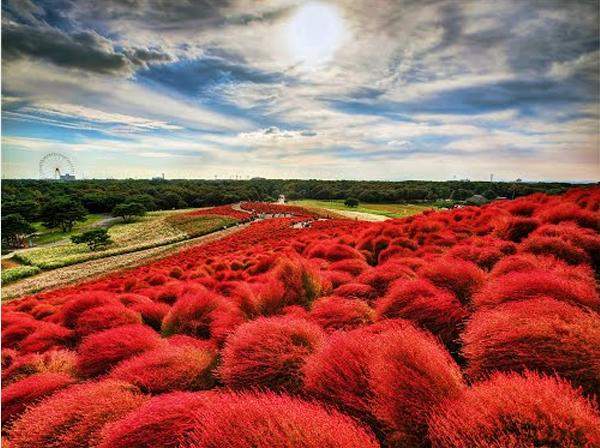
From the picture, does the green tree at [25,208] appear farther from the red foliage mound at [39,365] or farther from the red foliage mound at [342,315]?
the red foliage mound at [342,315]

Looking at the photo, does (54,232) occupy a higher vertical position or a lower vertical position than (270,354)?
lower

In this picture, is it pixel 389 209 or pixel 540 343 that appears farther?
pixel 389 209

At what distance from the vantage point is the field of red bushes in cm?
180

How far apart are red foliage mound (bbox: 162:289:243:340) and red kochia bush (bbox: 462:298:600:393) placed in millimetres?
3261

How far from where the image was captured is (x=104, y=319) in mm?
5906

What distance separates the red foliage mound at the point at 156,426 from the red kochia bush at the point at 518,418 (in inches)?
65.0

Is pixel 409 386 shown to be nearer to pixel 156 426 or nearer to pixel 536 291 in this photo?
pixel 156 426

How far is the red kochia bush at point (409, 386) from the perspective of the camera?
2.03 metres

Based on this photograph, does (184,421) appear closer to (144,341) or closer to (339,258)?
(144,341)

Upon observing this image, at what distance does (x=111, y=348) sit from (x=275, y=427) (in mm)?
3479

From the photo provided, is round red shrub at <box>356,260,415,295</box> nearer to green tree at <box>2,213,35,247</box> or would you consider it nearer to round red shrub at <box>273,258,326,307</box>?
round red shrub at <box>273,258,326,307</box>

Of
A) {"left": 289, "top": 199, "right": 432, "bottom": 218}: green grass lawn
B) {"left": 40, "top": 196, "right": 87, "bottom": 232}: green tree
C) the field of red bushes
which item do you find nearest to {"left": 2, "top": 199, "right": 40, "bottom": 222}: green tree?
{"left": 40, "top": 196, "right": 87, "bottom": 232}: green tree

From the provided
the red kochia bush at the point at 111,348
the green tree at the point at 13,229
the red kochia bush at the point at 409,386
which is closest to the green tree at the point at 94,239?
the green tree at the point at 13,229

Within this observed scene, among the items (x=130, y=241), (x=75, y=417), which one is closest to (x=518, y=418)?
(x=75, y=417)
